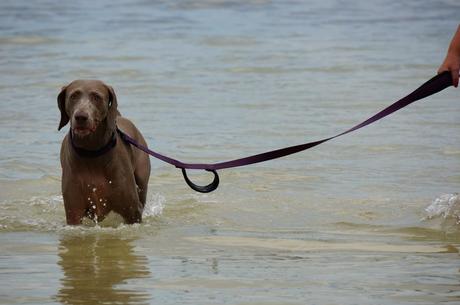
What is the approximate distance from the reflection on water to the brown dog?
211mm

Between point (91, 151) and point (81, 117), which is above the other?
point (81, 117)

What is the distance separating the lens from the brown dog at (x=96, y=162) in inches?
295

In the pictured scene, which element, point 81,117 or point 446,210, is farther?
point 446,210

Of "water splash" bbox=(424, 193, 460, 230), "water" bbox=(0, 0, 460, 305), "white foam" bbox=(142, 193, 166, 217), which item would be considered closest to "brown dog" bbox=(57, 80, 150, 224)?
"water" bbox=(0, 0, 460, 305)

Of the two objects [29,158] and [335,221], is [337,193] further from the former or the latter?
[29,158]

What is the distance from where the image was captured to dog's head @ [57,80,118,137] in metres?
7.27

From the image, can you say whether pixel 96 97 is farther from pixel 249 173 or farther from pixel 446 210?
pixel 249 173

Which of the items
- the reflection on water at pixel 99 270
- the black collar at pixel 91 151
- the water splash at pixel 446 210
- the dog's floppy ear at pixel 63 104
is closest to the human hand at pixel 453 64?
the water splash at pixel 446 210

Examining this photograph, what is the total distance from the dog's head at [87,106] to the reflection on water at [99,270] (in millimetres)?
692

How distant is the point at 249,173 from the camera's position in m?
10.4

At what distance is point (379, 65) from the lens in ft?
56.6

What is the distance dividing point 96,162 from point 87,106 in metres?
0.46

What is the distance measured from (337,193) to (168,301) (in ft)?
11.7

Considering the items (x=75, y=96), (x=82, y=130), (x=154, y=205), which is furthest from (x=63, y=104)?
(x=154, y=205)
